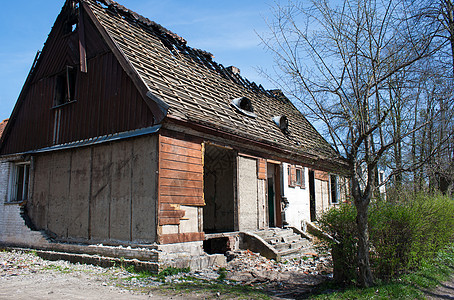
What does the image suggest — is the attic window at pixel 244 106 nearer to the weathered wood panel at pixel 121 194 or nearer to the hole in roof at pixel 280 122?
the hole in roof at pixel 280 122

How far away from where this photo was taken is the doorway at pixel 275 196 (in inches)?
603

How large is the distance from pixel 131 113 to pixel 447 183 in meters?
13.8

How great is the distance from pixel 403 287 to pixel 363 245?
47.4 inches

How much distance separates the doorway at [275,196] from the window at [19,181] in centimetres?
1023

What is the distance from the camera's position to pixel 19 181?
1497 centimetres

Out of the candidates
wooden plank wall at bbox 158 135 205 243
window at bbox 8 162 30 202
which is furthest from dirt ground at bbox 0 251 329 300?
window at bbox 8 162 30 202

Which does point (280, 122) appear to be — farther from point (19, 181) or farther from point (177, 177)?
point (19, 181)

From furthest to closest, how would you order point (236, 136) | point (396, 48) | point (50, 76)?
point (50, 76)
point (236, 136)
point (396, 48)

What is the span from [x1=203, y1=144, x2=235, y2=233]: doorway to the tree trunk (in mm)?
8834

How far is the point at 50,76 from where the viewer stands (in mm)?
14297

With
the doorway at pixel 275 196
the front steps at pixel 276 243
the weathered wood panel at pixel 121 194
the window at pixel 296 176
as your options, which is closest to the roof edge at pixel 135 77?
the weathered wood panel at pixel 121 194

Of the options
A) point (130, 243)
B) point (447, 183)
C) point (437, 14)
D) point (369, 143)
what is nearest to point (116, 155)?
point (130, 243)

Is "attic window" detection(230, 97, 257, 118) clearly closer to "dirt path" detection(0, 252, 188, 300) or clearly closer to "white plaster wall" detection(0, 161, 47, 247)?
"dirt path" detection(0, 252, 188, 300)

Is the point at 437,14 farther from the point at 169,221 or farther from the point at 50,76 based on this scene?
the point at 50,76
